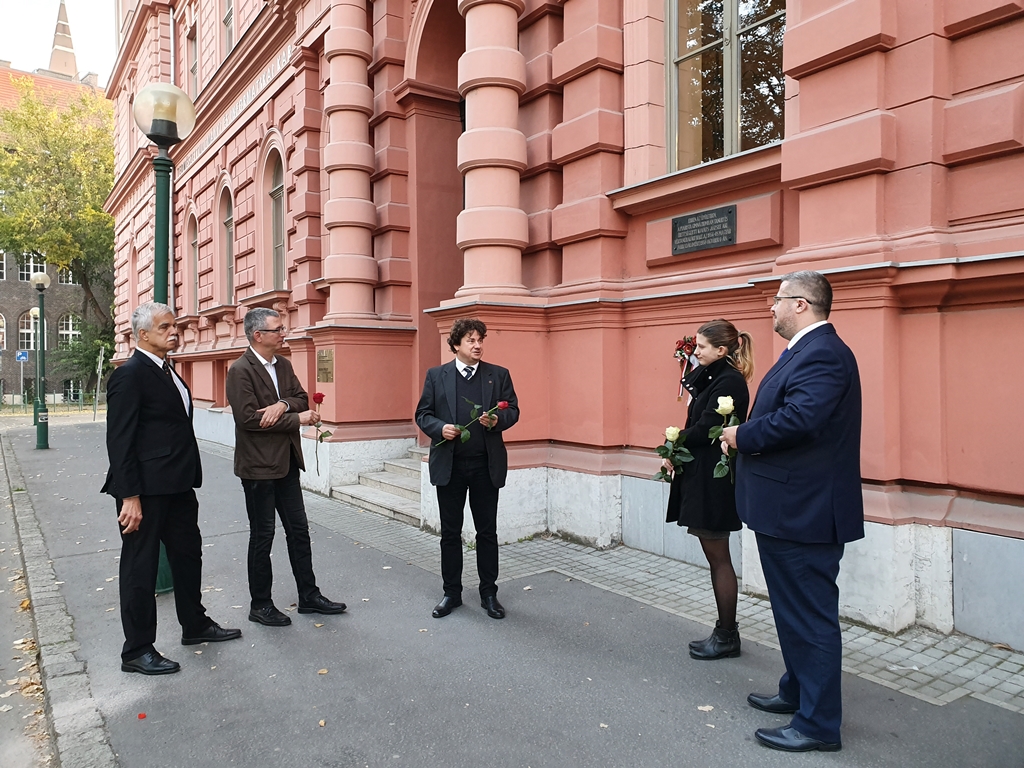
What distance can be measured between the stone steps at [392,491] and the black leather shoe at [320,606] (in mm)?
2613

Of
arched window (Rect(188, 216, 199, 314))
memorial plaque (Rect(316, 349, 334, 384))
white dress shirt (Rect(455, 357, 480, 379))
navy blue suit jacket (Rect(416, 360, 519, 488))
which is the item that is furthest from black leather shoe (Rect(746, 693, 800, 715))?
arched window (Rect(188, 216, 199, 314))

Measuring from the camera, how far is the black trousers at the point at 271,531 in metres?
4.88

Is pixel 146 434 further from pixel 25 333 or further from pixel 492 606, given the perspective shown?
pixel 25 333

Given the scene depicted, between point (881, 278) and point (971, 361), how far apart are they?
704mm

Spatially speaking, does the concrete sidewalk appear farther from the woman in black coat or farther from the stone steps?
the stone steps

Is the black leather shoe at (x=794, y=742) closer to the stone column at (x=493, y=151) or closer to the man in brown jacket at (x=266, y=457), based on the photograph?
the man in brown jacket at (x=266, y=457)

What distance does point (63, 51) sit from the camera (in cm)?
7312

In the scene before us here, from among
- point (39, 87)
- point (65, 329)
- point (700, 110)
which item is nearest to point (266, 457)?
point (700, 110)

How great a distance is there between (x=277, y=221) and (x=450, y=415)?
1045cm

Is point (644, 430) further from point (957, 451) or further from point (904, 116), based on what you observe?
point (904, 116)

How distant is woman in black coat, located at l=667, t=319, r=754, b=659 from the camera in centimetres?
402

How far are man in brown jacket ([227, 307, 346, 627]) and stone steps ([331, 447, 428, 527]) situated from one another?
2690 millimetres

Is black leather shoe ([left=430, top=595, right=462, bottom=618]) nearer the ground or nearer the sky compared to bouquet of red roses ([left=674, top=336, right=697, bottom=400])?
nearer the ground

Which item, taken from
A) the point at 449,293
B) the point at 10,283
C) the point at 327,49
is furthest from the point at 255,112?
the point at 10,283
